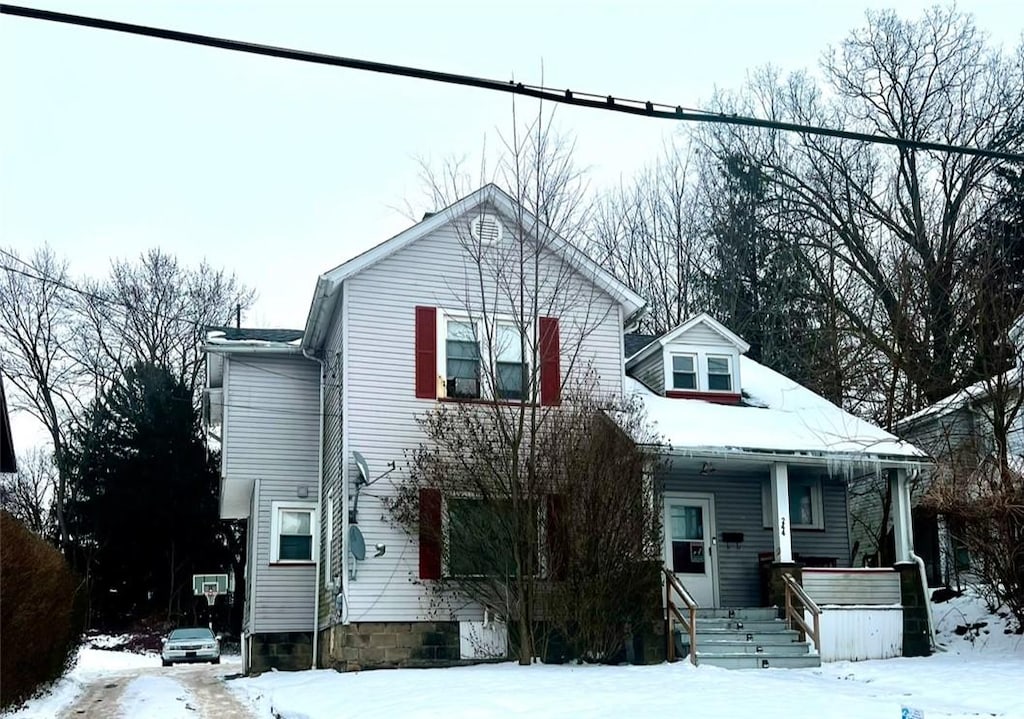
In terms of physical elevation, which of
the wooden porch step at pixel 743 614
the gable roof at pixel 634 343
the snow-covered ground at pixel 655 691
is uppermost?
the gable roof at pixel 634 343

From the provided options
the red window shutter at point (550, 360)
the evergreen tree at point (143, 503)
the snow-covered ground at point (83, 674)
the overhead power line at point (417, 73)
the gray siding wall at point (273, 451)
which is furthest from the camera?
the evergreen tree at point (143, 503)

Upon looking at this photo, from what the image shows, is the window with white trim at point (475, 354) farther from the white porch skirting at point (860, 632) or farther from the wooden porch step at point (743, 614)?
the white porch skirting at point (860, 632)

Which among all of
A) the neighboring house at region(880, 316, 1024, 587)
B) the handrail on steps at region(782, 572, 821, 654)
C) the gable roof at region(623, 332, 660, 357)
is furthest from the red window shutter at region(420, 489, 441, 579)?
the neighboring house at region(880, 316, 1024, 587)

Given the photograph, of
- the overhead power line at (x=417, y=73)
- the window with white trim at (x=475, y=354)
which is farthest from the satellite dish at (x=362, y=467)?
the overhead power line at (x=417, y=73)

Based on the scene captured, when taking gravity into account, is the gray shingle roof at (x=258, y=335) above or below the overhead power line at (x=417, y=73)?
above

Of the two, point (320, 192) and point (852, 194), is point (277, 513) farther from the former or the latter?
point (852, 194)

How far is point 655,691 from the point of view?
12742 millimetres

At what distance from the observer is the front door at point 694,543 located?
1966cm

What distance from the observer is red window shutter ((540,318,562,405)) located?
1884 cm

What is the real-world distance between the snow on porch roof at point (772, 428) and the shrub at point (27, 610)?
888 centimetres

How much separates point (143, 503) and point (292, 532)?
21882 millimetres

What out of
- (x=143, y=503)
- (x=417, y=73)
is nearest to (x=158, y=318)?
(x=143, y=503)

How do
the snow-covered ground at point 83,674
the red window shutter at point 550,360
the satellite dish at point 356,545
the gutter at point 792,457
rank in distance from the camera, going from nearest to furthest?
the snow-covered ground at point 83,674 < the satellite dish at point 356,545 < the gutter at point 792,457 < the red window shutter at point 550,360

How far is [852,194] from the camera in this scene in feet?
115
